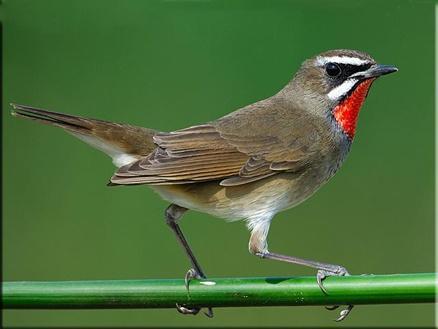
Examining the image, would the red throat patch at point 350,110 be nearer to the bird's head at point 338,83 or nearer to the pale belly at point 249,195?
the bird's head at point 338,83

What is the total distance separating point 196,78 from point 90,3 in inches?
36.6

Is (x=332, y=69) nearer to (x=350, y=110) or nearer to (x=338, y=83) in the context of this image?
(x=338, y=83)

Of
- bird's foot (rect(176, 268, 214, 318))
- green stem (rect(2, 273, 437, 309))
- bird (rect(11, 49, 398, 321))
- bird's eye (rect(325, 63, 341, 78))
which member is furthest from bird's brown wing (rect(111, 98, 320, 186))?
green stem (rect(2, 273, 437, 309))

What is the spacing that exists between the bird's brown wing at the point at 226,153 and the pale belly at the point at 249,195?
56mm

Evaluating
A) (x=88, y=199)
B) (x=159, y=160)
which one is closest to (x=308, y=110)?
(x=159, y=160)

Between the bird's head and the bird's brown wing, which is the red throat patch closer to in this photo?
the bird's head

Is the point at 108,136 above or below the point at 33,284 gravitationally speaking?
above

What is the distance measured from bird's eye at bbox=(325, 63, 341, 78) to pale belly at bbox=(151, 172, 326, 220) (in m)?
0.56

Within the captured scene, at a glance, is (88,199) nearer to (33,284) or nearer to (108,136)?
(108,136)

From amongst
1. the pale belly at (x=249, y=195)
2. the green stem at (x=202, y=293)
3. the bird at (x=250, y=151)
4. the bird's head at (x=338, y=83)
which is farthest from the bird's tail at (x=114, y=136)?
the green stem at (x=202, y=293)

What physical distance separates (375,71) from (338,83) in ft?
0.93

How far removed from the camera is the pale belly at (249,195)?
169 inches

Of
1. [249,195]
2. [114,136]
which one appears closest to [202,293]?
[249,195]

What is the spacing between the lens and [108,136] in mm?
4410
